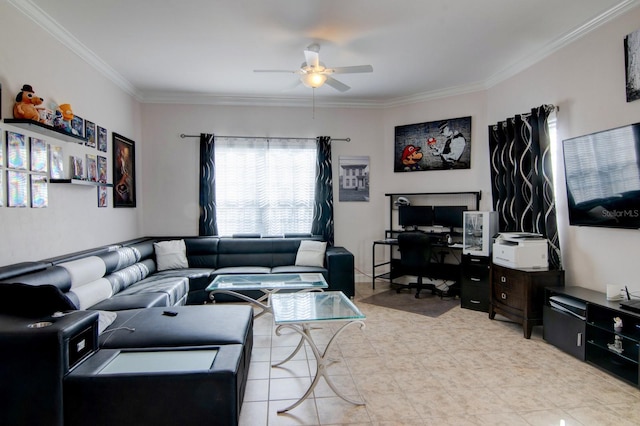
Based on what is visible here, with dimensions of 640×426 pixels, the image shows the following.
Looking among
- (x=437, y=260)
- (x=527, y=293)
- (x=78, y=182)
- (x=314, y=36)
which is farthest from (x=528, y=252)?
(x=78, y=182)

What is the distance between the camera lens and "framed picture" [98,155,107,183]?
379cm

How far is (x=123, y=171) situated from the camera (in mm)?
4387

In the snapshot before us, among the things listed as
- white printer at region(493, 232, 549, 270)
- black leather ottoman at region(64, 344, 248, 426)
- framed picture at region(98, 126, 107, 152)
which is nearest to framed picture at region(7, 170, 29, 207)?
framed picture at region(98, 126, 107, 152)

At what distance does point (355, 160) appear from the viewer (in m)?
5.33

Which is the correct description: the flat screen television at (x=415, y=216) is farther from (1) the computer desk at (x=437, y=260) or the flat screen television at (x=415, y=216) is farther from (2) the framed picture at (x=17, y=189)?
(2) the framed picture at (x=17, y=189)

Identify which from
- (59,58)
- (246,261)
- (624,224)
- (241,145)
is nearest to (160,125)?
(241,145)

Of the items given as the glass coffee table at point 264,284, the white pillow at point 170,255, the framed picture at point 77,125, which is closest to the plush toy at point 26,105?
the framed picture at point 77,125

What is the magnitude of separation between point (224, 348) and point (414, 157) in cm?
408

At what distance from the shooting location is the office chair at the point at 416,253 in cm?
445

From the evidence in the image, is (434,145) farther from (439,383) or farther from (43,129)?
(43,129)

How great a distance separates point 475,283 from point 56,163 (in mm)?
4543

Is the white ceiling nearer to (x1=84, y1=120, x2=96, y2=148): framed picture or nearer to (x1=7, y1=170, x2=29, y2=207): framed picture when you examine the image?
(x1=84, y1=120, x2=96, y2=148): framed picture

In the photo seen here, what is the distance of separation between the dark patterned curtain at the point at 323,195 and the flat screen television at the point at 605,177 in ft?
9.72

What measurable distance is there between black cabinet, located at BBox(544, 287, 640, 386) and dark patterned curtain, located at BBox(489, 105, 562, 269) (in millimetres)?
648
